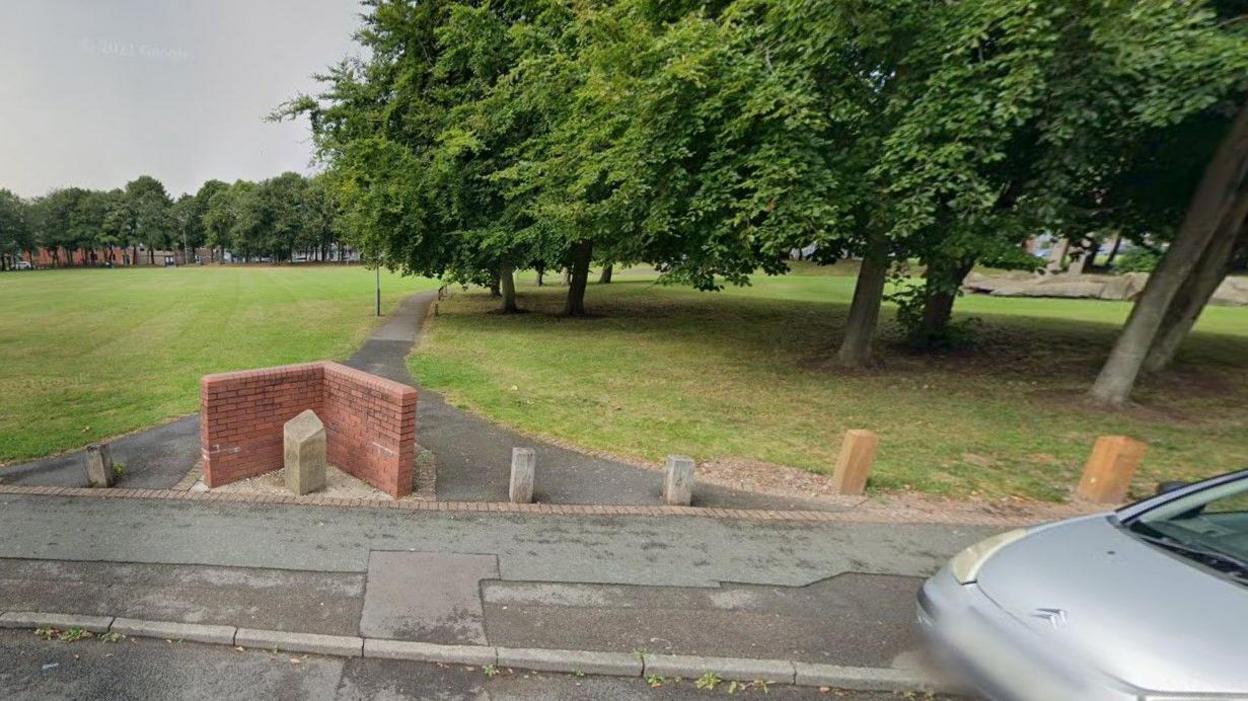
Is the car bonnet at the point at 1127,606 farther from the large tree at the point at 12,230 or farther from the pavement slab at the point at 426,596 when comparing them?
the large tree at the point at 12,230

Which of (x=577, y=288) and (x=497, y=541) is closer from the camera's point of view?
(x=497, y=541)

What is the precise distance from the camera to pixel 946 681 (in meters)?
2.93

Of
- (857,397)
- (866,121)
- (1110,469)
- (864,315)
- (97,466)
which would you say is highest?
(866,121)

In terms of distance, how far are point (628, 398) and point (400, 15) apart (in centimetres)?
1307

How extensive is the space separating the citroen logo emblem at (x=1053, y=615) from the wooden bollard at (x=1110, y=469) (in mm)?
4153

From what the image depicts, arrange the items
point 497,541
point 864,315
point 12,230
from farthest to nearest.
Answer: point 12,230 < point 864,315 < point 497,541

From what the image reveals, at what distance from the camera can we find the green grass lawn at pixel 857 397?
686 centimetres

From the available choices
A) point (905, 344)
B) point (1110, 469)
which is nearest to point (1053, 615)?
point (1110, 469)

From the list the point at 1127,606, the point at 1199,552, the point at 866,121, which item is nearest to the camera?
the point at 1127,606

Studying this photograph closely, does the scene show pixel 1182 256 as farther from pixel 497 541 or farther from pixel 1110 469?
pixel 497 541

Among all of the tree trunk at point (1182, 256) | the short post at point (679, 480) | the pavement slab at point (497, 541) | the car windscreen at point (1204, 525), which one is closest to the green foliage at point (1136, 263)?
the tree trunk at point (1182, 256)

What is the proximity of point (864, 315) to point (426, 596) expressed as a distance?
32.5 ft

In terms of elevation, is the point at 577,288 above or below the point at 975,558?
above

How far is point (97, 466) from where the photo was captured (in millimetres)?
5254
